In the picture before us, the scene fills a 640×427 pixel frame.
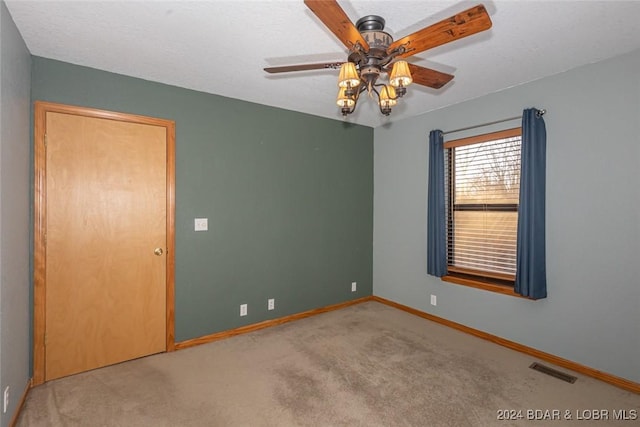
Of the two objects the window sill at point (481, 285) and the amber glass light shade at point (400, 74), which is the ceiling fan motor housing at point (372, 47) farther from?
the window sill at point (481, 285)

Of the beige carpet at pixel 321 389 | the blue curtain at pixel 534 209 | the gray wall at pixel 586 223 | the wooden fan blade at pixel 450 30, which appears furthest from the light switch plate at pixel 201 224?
the blue curtain at pixel 534 209

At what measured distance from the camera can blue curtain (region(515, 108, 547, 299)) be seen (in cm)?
276

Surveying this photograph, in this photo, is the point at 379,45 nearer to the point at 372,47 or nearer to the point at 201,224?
the point at 372,47

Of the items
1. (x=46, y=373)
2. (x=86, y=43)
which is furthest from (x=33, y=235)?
(x=86, y=43)

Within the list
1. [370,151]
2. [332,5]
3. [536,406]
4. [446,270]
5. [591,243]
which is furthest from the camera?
[370,151]

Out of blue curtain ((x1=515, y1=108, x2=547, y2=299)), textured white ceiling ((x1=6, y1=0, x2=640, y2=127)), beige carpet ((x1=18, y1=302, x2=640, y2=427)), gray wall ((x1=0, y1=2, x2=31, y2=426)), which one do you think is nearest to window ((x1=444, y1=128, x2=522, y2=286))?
blue curtain ((x1=515, y1=108, x2=547, y2=299))

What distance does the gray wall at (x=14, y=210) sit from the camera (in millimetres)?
1786

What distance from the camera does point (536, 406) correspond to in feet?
Answer: 7.09

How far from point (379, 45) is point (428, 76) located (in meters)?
0.46

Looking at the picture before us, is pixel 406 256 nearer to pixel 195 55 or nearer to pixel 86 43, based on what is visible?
pixel 195 55

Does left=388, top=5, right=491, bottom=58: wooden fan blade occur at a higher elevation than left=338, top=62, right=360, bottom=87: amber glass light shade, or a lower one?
higher

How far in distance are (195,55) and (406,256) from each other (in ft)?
10.6

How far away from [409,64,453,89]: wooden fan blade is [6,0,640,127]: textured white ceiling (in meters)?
0.37

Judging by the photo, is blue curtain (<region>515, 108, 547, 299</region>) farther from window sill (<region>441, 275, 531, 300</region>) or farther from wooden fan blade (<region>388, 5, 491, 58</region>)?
wooden fan blade (<region>388, 5, 491, 58</region>)
